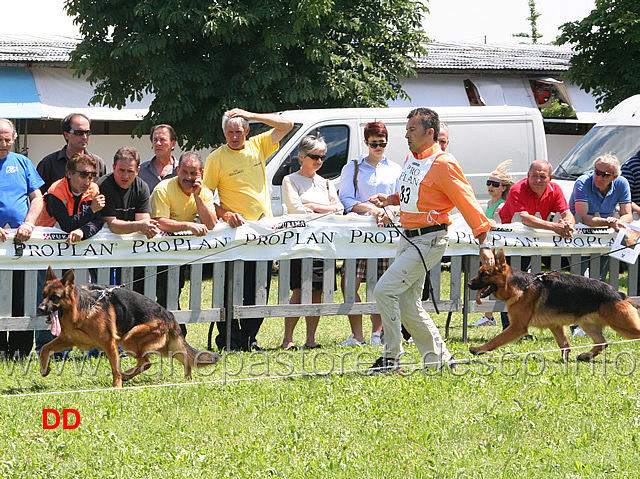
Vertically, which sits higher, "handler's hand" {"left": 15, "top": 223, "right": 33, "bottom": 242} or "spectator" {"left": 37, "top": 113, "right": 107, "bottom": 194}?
"spectator" {"left": 37, "top": 113, "right": 107, "bottom": 194}

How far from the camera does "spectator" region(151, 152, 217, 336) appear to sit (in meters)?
7.96

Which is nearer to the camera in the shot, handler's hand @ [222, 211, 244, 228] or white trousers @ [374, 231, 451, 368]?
white trousers @ [374, 231, 451, 368]

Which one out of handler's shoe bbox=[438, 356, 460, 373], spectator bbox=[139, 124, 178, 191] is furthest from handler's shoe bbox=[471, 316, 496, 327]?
spectator bbox=[139, 124, 178, 191]

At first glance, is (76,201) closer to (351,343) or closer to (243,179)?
(243,179)

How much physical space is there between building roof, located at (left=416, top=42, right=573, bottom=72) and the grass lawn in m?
17.3

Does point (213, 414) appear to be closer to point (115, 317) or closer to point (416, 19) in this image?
point (115, 317)

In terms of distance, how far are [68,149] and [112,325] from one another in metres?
2.20

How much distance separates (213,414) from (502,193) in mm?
5979

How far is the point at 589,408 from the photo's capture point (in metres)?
6.07

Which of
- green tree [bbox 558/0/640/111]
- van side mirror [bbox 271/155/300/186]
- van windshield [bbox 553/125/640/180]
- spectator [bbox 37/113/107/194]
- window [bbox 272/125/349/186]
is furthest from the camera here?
green tree [bbox 558/0/640/111]

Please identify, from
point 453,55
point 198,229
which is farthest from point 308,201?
point 453,55

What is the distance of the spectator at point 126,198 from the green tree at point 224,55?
30.5 ft

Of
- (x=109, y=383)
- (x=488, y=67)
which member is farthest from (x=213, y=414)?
(x=488, y=67)

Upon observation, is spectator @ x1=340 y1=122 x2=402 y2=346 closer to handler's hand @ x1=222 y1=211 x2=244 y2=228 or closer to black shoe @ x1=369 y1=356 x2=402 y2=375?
handler's hand @ x1=222 y1=211 x2=244 y2=228
